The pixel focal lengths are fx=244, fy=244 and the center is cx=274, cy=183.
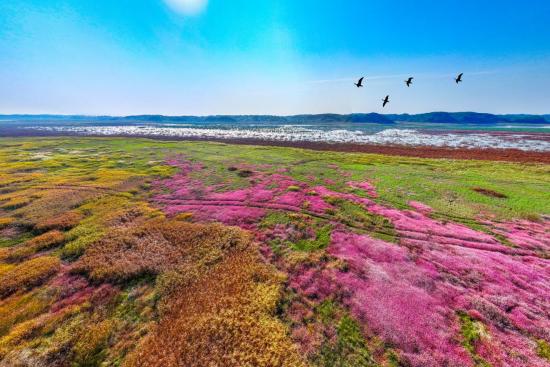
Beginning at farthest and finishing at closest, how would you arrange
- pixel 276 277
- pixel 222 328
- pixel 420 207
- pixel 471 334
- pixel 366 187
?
pixel 366 187
pixel 420 207
pixel 276 277
pixel 222 328
pixel 471 334

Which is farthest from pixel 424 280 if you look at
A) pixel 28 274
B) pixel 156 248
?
pixel 28 274

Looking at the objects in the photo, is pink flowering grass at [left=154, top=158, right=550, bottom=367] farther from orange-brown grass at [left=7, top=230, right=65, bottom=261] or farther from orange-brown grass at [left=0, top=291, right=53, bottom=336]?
orange-brown grass at [left=0, top=291, right=53, bottom=336]

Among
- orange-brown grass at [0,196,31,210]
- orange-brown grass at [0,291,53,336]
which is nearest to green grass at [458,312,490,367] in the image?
orange-brown grass at [0,291,53,336]

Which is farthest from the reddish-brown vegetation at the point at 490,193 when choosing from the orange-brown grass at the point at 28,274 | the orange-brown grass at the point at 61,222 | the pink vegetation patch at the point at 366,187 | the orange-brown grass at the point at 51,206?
the orange-brown grass at the point at 51,206

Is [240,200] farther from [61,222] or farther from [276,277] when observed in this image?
[61,222]

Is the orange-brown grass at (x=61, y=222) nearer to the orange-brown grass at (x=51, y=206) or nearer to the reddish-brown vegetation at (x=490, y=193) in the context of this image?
the orange-brown grass at (x=51, y=206)
